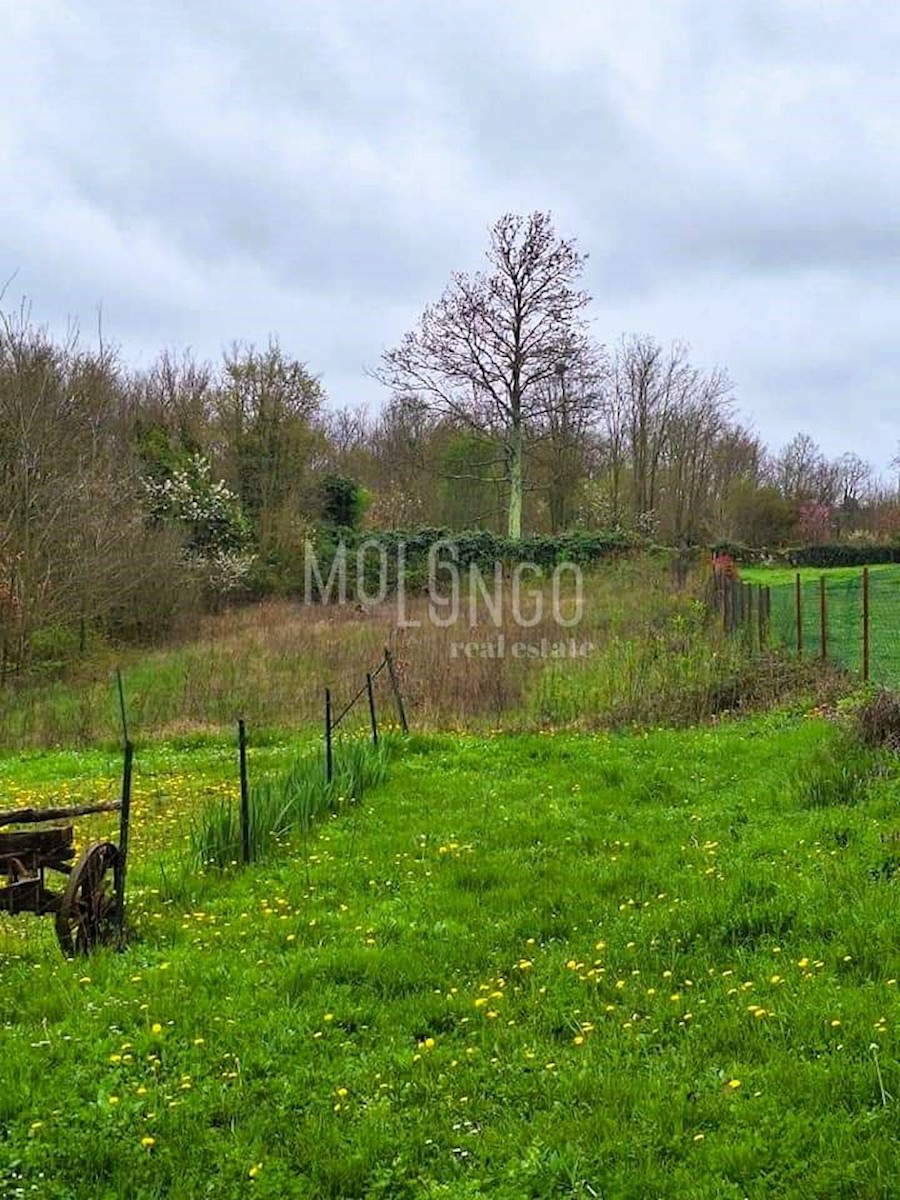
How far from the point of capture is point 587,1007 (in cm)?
399

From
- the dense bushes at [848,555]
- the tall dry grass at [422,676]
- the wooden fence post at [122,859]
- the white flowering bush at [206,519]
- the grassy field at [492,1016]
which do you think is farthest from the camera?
the dense bushes at [848,555]

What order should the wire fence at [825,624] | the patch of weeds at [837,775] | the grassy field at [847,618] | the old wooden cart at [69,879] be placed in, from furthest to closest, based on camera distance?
the grassy field at [847,618], the wire fence at [825,624], the patch of weeds at [837,775], the old wooden cart at [69,879]

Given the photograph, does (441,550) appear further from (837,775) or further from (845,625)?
(837,775)

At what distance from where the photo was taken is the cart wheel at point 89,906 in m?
4.64

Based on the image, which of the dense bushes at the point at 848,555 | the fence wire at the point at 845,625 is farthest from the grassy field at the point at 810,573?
the fence wire at the point at 845,625

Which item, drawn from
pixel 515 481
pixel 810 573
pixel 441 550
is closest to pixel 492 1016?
pixel 441 550

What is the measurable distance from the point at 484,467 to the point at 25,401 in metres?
19.1

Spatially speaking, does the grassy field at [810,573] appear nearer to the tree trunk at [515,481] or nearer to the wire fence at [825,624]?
the wire fence at [825,624]

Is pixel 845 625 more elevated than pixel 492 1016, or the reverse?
pixel 845 625

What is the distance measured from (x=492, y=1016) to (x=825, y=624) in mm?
10135

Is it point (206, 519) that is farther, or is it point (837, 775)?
point (206, 519)

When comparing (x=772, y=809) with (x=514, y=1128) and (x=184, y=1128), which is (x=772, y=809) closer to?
(x=514, y=1128)

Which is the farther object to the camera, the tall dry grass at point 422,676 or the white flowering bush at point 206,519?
the white flowering bush at point 206,519

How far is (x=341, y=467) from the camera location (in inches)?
1329
